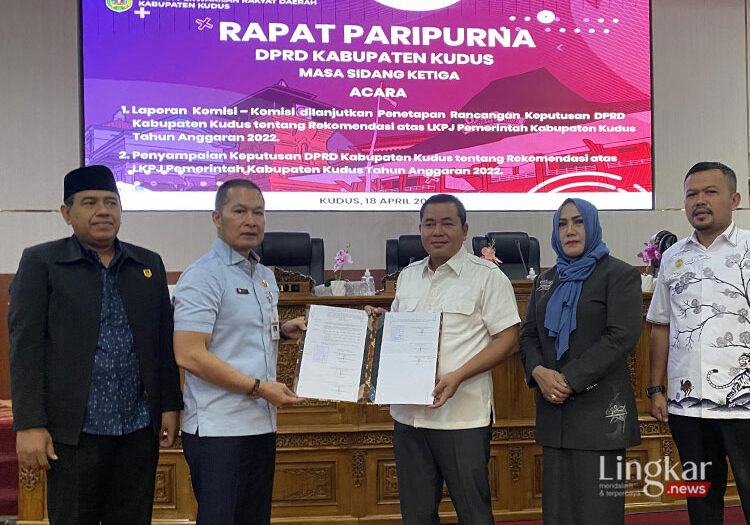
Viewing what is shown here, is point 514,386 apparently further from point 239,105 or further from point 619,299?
point 239,105

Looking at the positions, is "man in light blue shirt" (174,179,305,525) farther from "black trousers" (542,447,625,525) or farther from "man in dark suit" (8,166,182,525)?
"black trousers" (542,447,625,525)

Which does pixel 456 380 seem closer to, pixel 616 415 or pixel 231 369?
pixel 616 415

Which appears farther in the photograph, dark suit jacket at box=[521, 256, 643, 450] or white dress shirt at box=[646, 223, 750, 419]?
white dress shirt at box=[646, 223, 750, 419]

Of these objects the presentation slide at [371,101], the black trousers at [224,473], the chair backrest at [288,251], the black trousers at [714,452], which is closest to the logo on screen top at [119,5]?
the presentation slide at [371,101]

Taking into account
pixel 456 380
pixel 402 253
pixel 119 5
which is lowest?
pixel 456 380

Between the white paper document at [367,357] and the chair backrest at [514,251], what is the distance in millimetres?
2691

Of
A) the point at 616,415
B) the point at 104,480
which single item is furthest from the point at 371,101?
the point at 104,480

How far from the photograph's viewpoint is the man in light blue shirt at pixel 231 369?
1.87m

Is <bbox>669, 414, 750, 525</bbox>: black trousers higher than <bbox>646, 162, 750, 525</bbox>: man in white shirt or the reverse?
the reverse

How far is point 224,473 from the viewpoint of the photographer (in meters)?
1.88

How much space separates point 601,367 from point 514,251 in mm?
2842

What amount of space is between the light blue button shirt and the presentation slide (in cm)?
336

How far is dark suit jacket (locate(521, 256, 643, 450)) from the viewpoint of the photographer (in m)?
2.04

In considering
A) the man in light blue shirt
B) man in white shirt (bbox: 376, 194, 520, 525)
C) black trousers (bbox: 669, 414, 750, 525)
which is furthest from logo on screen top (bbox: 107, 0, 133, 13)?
black trousers (bbox: 669, 414, 750, 525)
